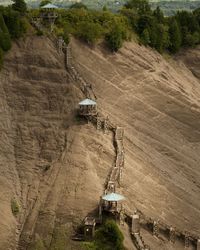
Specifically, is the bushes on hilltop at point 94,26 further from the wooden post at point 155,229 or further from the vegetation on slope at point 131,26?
the wooden post at point 155,229

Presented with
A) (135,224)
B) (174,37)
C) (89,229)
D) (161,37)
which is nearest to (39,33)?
(161,37)

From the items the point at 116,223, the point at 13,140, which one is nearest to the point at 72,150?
the point at 13,140

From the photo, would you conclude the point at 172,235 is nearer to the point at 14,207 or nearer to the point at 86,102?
the point at 14,207

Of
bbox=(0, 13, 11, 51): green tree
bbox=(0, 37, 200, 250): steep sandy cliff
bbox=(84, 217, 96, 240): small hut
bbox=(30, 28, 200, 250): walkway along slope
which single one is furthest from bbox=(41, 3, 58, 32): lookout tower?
bbox=(84, 217, 96, 240): small hut

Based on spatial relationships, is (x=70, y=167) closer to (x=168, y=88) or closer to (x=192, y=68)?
(x=168, y=88)

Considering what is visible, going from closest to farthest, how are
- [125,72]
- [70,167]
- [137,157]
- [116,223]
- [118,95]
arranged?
[116,223] → [70,167] → [137,157] → [118,95] → [125,72]

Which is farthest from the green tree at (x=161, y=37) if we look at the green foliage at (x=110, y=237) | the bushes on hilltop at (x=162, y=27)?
the green foliage at (x=110, y=237)
